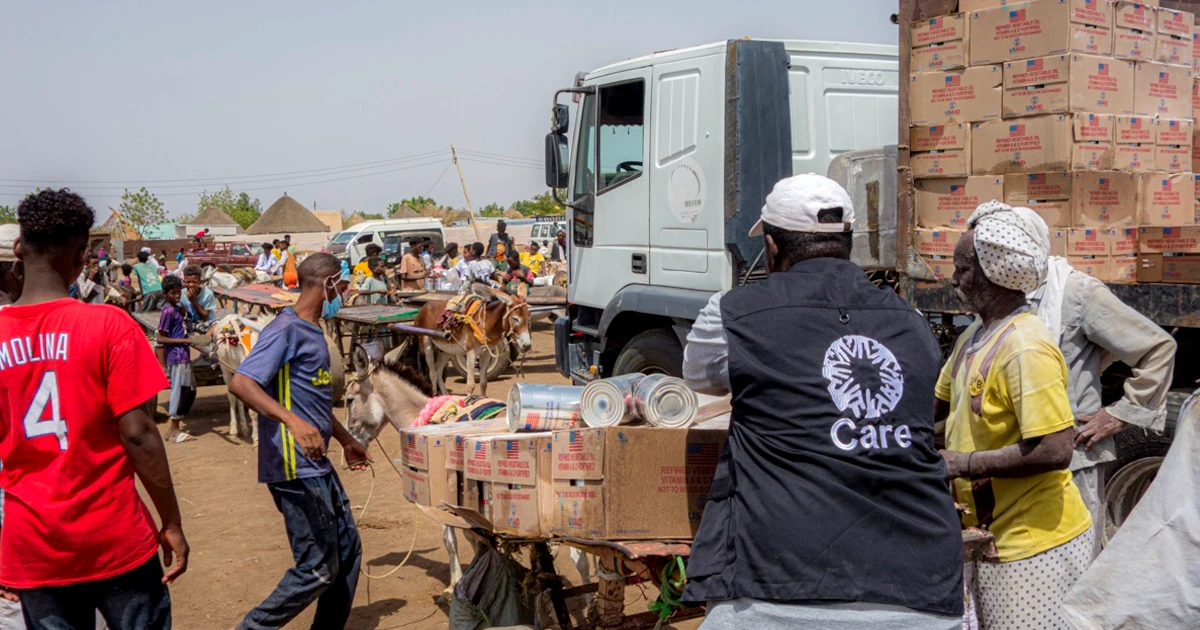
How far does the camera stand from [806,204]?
7.82ft

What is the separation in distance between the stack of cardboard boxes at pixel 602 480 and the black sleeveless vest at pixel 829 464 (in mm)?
726

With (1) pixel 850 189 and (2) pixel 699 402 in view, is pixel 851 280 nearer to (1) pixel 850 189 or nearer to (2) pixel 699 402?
(2) pixel 699 402

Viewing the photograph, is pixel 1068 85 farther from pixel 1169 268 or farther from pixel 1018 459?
pixel 1018 459

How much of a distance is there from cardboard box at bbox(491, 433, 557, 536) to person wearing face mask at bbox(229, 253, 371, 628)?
1.25 metres

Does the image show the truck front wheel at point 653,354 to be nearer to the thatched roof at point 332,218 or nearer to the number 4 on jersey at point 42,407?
the number 4 on jersey at point 42,407

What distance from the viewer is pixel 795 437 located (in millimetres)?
2203

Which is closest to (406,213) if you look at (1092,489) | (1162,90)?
(1162,90)

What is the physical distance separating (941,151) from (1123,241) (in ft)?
3.27

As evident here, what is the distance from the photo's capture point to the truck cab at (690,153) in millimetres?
6613

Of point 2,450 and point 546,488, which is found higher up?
point 2,450

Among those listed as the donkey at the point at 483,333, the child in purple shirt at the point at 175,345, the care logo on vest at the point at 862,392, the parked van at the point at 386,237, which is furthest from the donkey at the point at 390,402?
the parked van at the point at 386,237

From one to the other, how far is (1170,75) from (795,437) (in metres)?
3.98

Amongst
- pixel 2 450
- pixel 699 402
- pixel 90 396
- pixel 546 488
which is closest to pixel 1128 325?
pixel 699 402

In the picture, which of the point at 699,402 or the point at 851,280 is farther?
the point at 699,402
